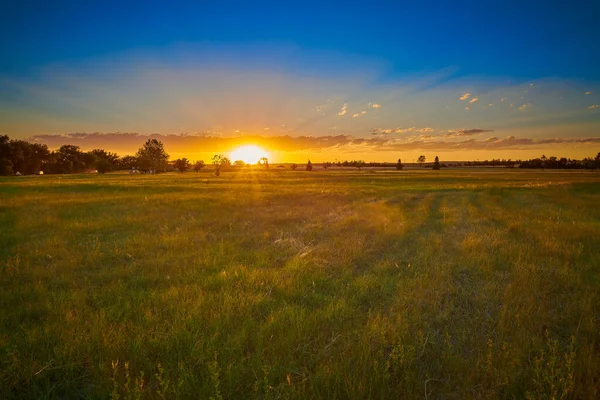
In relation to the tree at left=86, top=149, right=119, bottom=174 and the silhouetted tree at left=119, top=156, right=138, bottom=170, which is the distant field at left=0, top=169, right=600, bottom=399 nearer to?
the tree at left=86, top=149, right=119, bottom=174

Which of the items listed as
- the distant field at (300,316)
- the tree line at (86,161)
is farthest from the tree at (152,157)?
the distant field at (300,316)

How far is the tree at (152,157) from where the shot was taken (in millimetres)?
127500

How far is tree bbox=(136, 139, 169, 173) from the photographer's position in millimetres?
127500

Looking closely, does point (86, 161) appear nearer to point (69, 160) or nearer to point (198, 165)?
point (69, 160)

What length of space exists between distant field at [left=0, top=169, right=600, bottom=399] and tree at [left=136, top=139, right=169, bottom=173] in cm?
13108

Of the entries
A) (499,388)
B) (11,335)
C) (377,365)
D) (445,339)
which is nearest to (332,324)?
(377,365)

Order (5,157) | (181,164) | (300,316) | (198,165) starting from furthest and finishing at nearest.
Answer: (198,165), (181,164), (5,157), (300,316)

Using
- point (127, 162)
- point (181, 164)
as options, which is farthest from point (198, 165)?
point (127, 162)

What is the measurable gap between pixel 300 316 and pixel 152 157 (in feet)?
466

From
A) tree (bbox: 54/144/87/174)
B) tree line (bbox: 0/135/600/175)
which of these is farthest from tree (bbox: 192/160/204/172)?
tree (bbox: 54/144/87/174)

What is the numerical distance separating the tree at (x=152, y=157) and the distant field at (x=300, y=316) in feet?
430

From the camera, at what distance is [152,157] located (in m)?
128

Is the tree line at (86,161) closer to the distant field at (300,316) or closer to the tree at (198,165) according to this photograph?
the tree at (198,165)

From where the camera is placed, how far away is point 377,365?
3619 millimetres
